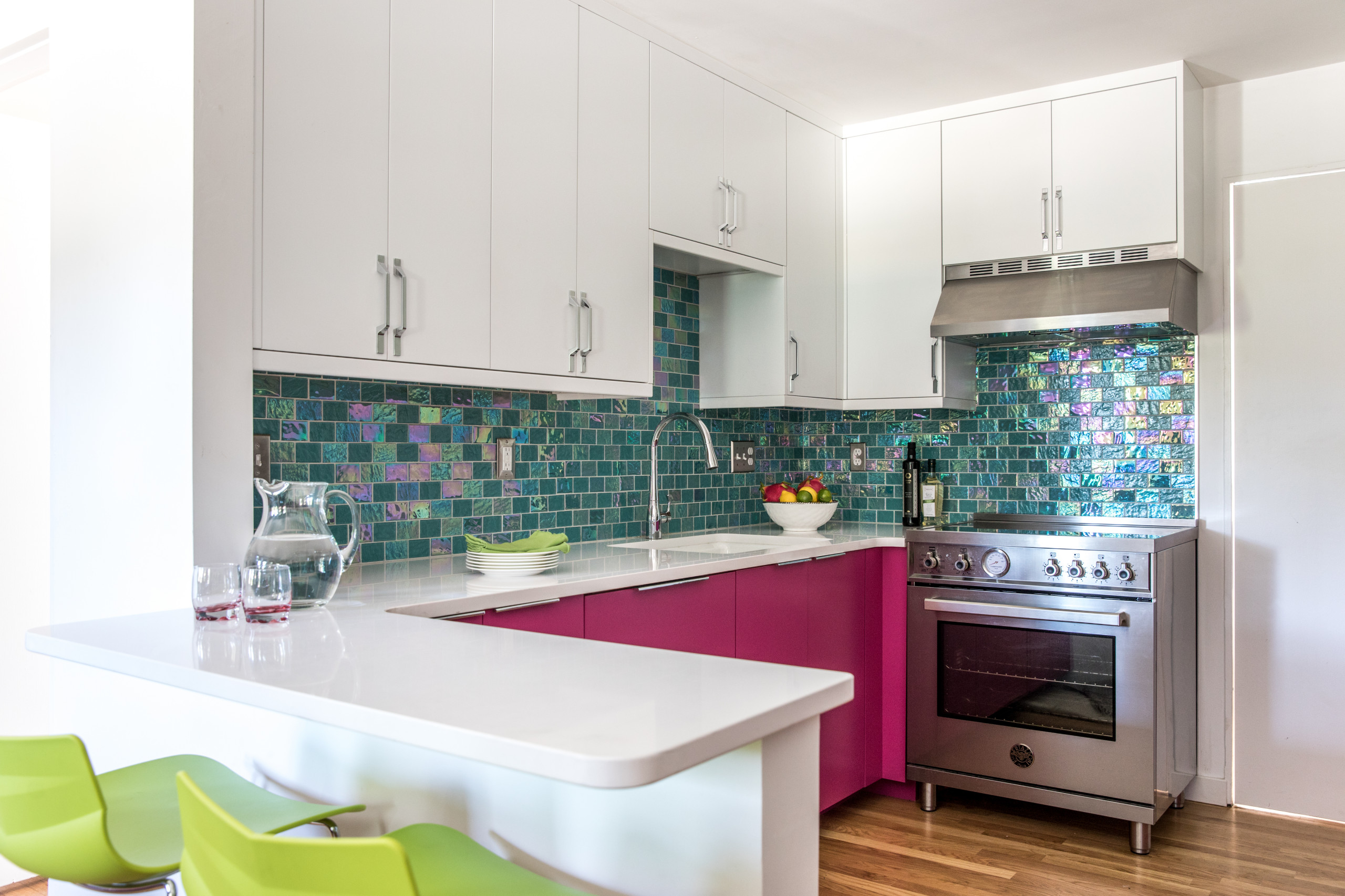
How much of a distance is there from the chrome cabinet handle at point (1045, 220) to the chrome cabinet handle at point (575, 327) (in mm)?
1724

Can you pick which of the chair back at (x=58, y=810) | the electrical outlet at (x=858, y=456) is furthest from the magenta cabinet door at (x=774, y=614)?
the chair back at (x=58, y=810)

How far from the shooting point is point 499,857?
3.98 feet

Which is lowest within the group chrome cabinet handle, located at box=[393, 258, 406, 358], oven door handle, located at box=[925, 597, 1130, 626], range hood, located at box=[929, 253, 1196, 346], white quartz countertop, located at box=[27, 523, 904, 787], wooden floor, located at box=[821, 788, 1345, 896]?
wooden floor, located at box=[821, 788, 1345, 896]

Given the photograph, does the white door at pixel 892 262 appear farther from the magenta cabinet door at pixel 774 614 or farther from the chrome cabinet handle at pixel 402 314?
the chrome cabinet handle at pixel 402 314

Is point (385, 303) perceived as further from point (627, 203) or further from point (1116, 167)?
point (1116, 167)

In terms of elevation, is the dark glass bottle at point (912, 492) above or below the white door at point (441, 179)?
below

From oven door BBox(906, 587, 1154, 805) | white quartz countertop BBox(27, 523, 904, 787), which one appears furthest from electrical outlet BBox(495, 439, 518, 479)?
oven door BBox(906, 587, 1154, 805)

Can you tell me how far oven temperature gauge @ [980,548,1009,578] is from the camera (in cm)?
313

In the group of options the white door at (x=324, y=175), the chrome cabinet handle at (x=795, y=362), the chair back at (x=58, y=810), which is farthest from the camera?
the chrome cabinet handle at (x=795, y=362)

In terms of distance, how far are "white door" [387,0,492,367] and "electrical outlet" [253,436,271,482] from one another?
358 millimetres

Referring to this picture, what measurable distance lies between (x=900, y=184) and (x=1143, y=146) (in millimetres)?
827

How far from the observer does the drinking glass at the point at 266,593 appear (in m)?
1.59

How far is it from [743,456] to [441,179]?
1.96 meters

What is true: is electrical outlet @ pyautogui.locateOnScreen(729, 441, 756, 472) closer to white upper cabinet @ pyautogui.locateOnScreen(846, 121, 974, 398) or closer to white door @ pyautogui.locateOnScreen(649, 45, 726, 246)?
white upper cabinet @ pyautogui.locateOnScreen(846, 121, 974, 398)
